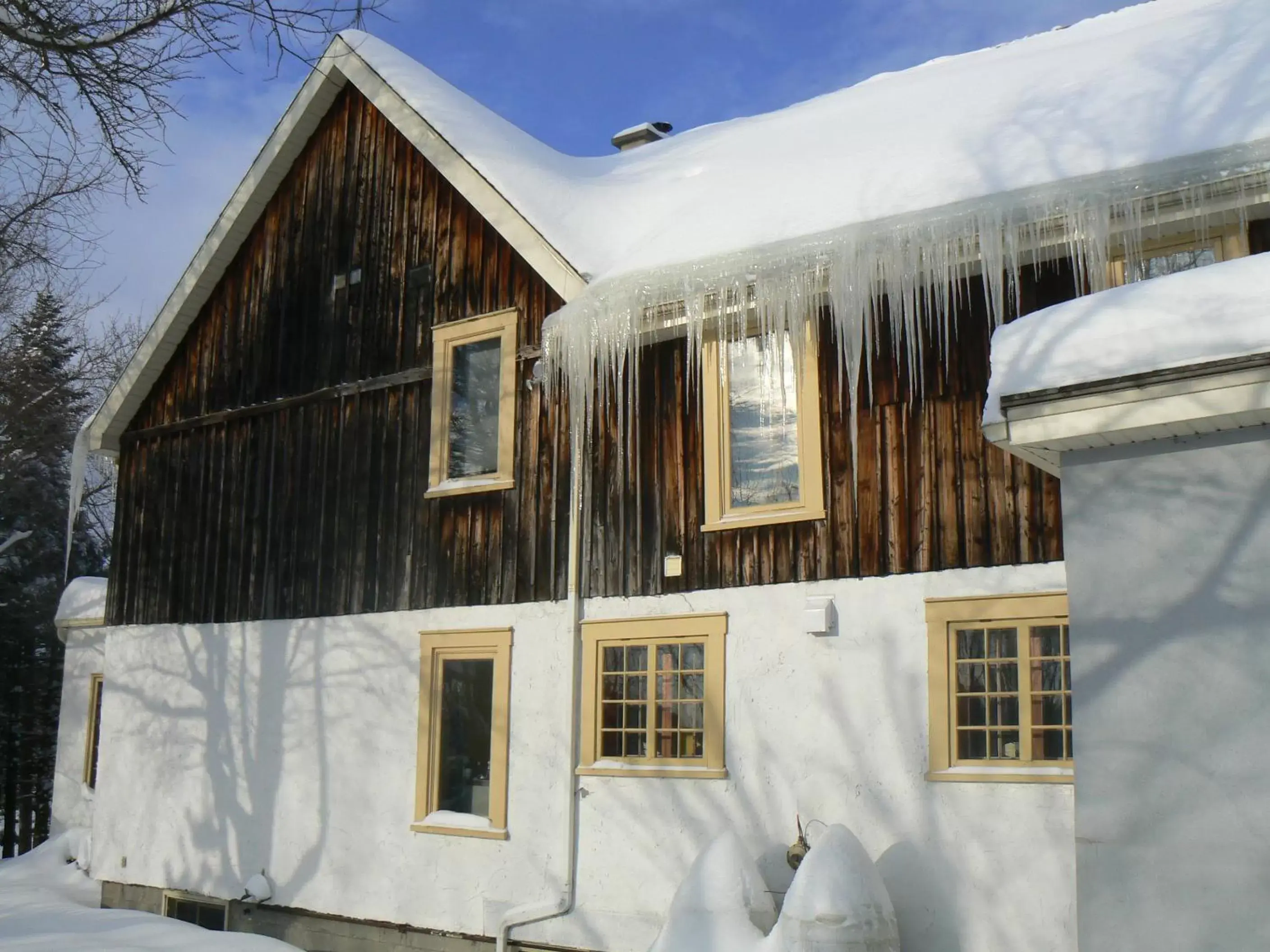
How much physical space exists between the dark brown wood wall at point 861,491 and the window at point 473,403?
110cm

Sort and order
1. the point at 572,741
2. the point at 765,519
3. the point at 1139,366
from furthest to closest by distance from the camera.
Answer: the point at 572,741, the point at 765,519, the point at 1139,366

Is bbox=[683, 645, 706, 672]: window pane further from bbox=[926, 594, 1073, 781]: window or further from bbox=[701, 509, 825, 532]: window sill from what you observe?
bbox=[926, 594, 1073, 781]: window

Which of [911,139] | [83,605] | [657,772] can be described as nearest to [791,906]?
[657,772]

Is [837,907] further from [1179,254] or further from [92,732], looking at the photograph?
[92,732]

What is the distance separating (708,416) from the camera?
8.96 m

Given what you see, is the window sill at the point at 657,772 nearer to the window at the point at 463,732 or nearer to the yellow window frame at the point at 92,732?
the window at the point at 463,732

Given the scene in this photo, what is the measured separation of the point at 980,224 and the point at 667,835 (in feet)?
14.8

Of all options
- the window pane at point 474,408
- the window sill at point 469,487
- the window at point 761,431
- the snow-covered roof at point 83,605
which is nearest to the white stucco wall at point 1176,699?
the window at point 761,431

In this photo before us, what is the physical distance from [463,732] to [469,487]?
78.3 inches

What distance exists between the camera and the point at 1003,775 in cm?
716

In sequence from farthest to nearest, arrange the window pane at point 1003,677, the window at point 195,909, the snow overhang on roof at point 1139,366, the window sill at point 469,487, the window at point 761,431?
1. the window at point 195,909
2. the window sill at point 469,487
3. the window at point 761,431
4. the window pane at point 1003,677
5. the snow overhang on roof at point 1139,366

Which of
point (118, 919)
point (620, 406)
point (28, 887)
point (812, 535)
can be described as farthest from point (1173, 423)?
point (28, 887)

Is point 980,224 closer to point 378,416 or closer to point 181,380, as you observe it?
point 378,416

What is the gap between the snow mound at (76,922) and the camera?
9305 millimetres
